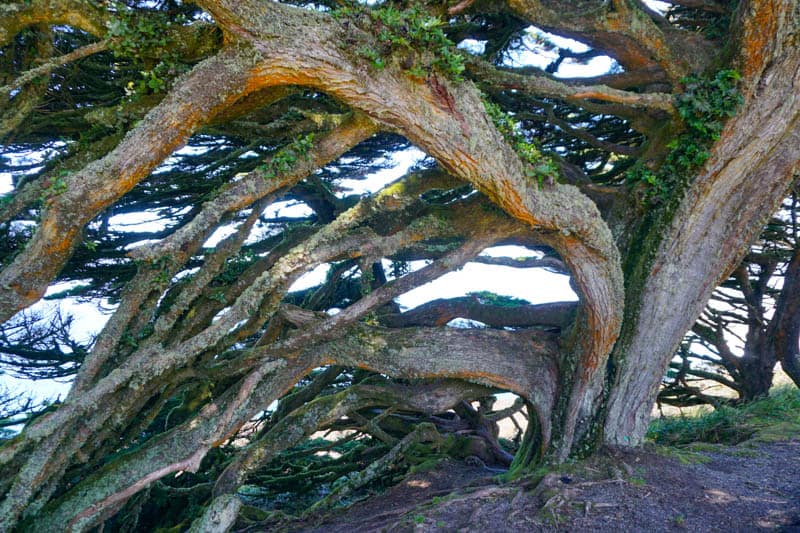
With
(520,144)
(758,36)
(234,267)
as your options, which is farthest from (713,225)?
(234,267)

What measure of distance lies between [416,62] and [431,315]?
9.44 feet

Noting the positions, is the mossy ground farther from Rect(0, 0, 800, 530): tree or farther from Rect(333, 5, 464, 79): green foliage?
Rect(333, 5, 464, 79): green foliage

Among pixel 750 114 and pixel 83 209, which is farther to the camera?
pixel 750 114

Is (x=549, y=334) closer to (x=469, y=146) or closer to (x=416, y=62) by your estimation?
(x=469, y=146)

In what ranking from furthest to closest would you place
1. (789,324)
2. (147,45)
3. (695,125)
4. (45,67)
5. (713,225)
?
1. (789,324)
2. (713,225)
3. (695,125)
4. (147,45)
5. (45,67)

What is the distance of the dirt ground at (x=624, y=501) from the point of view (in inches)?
144

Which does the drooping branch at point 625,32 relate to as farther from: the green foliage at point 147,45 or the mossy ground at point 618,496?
the mossy ground at point 618,496

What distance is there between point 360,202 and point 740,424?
4809 millimetres

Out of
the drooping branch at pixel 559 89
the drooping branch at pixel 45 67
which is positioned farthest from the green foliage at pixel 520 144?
the drooping branch at pixel 45 67

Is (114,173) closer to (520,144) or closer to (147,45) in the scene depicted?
(147,45)

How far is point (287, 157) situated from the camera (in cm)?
392

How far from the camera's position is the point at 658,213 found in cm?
486

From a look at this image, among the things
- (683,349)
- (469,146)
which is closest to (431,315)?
(469,146)

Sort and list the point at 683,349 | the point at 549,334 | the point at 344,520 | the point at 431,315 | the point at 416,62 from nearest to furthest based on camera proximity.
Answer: the point at 416,62 < the point at 344,520 < the point at 549,334 < the point at 431,315 < the point at 683,349
